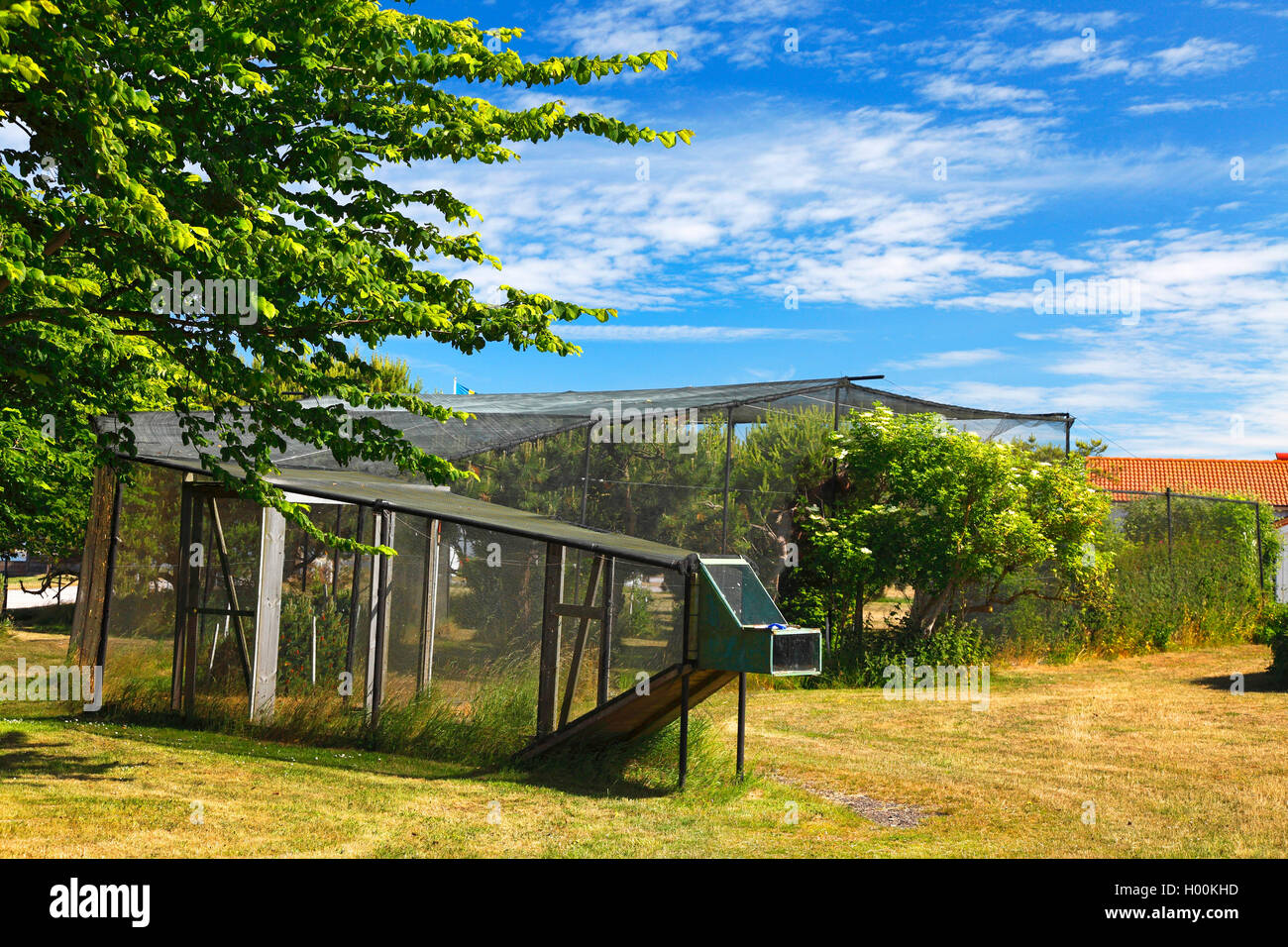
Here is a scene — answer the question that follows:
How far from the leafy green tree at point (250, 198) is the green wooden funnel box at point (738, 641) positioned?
2304 mm

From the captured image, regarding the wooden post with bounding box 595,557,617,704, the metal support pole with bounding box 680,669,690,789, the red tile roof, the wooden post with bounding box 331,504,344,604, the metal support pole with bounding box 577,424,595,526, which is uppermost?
the red tile roof

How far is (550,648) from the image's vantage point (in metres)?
9.38

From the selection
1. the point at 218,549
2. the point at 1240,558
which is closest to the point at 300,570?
the point at 218,549

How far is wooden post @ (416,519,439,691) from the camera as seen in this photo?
10.9 metres

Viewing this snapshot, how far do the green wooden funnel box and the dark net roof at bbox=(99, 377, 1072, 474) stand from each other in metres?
4.29

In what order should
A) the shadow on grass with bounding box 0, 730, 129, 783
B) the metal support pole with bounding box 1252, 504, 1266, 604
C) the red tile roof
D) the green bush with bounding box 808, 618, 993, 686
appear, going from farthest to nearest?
1. the red tile roof
2. the metal support pole with bounding box 1252, 504, 1266, 604
3. the green bush with bounding box 808, 618, 993, 686
4. the shadow on grass with bounding box 0, 730, 129, 783

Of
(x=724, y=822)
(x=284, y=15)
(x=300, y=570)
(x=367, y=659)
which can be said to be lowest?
(x=724, y=822)

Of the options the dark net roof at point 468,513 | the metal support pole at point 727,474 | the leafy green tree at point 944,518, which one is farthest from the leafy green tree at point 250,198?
the leafy green tree at point 944,518

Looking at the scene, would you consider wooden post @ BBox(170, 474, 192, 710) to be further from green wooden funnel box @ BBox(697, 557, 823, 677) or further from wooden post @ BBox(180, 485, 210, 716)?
green wooden funnel box @ BBox(697, 557, 823, 677)

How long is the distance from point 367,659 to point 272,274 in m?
4.20

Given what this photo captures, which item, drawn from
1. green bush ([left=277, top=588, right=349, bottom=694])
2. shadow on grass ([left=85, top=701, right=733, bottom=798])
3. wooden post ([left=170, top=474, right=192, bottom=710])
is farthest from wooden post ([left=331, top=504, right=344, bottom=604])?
shadow on grass ([left=85, top=701, right=733, bottom=798])

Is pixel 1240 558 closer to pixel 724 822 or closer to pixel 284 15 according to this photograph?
pixel 724 822

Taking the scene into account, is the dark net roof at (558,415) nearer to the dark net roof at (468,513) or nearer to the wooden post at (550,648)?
the dark net roof at (468,513)

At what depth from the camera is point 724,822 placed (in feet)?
25.5
